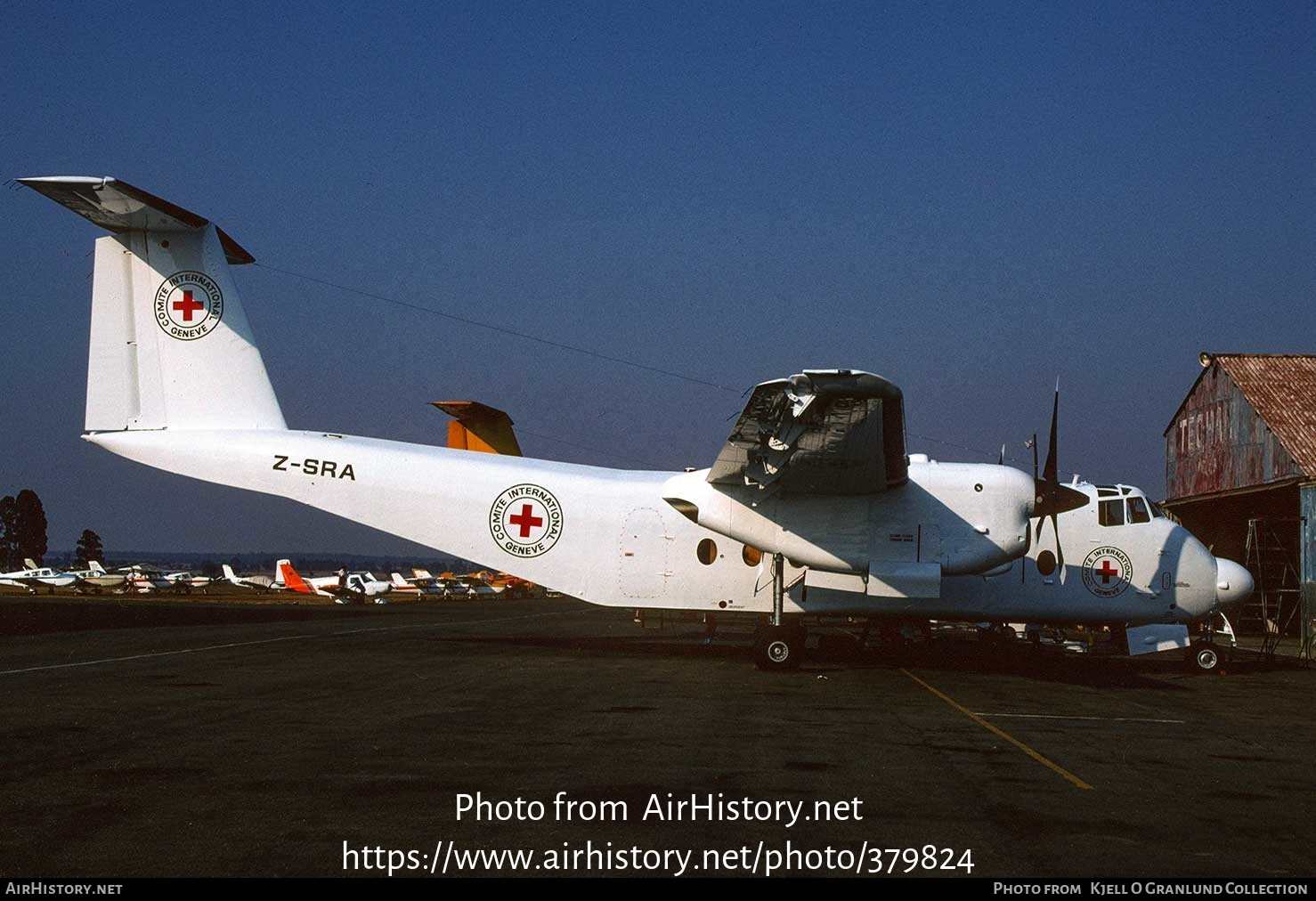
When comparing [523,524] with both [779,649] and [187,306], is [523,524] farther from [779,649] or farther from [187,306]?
[187,306]

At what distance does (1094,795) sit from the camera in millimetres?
8078

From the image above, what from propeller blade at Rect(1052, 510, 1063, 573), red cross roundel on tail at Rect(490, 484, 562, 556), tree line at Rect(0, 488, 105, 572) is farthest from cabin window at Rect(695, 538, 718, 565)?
tree line at Rect(0, 488, 105, 572)

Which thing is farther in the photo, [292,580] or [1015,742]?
[292,580]

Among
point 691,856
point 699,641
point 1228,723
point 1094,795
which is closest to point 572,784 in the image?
point 691,856

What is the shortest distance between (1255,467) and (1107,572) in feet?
56.1

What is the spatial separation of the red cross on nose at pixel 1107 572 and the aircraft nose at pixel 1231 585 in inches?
84.4

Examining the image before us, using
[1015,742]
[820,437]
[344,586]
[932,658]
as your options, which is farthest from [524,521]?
[344,586]

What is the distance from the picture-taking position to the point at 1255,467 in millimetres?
33562

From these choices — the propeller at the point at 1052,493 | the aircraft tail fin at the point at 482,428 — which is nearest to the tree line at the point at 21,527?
the aircraft tail fin at the point at 482,428

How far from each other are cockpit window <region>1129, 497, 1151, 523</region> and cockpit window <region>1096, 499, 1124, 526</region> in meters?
0.19

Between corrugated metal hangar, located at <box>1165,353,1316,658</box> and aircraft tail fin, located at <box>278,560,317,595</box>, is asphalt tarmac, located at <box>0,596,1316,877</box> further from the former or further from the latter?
aircraft tail fin, located at <box>278,560,317,595</box>

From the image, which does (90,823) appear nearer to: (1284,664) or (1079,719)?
(1079,719)

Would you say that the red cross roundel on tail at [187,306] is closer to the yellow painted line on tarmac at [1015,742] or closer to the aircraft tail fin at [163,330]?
the aircraft tail fin at [163,330]

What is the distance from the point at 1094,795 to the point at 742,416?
27.1 feet
